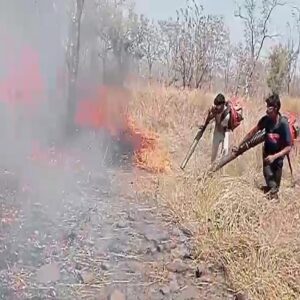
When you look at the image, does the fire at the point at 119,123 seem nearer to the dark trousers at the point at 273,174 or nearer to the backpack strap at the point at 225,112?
the backpack strap at the point at 225,112

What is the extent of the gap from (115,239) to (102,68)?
5.41 metres

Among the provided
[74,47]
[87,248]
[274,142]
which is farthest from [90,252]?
[74,47]

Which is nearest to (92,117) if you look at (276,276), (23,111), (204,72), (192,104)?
(23,111)

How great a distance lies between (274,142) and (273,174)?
15.9 inches

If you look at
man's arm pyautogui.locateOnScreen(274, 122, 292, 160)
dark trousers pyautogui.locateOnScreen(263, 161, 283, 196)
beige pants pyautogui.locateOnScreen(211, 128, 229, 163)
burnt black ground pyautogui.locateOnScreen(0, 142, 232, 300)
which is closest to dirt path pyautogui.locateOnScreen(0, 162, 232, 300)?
burnt black ground pyautogui.locateOnScreen(0, 142, 232, 300)

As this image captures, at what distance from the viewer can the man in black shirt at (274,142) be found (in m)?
6.26

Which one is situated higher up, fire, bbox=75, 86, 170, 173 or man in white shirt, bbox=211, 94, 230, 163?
man in white shirt, bbox=211, 94, 230, 163

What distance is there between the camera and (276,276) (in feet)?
14.6

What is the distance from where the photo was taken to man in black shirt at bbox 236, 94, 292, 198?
20.5 ft

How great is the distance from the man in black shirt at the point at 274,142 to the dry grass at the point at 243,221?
0.22 meters

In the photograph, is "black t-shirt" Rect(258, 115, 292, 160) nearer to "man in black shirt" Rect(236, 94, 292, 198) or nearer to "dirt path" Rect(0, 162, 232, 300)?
"man in black shirt" Rect(236, 94, 292, 198)

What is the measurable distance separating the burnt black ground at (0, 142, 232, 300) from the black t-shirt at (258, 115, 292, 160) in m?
1.48

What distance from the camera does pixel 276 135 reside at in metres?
6.36

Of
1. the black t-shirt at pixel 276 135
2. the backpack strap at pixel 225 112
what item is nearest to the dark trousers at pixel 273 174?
the black t-shirt at pixel 276 135
